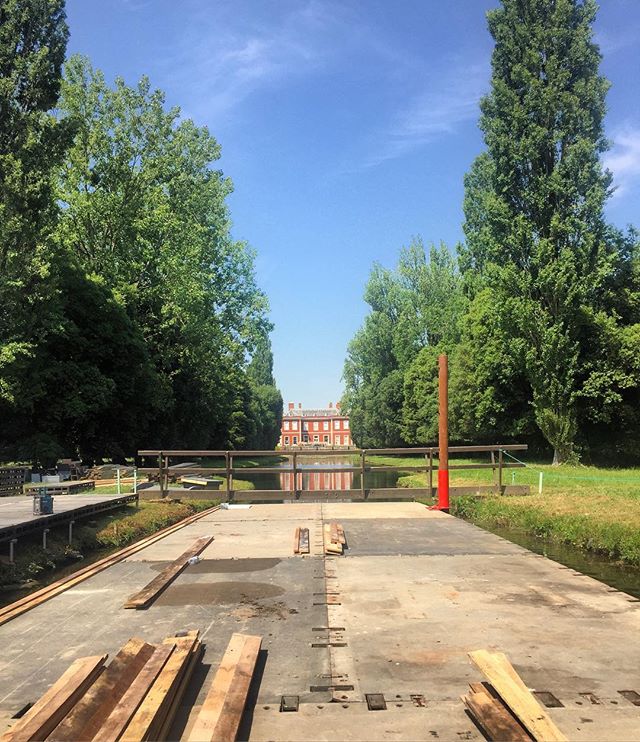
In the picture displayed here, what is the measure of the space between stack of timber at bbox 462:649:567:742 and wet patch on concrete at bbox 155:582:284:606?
315 centimetres

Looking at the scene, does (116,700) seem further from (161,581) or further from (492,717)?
(161,581)

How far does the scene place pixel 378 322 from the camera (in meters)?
61.4

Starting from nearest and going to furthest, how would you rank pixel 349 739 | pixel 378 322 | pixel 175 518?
pixel 349 739, pixel 175 518, pixel 378 322

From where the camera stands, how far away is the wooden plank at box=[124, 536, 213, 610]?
633cm

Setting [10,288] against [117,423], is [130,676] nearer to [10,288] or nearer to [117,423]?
[10,288]

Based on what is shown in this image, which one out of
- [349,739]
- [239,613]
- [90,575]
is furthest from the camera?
[90,575]

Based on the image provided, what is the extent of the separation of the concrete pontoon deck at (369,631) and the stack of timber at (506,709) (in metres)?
0.13

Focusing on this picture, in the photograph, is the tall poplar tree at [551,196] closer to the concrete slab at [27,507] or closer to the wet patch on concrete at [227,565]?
the concrete slab at [27,507]

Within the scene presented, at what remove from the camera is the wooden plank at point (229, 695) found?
3.37 metres

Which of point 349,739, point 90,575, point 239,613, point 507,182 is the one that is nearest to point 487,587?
point 239,613

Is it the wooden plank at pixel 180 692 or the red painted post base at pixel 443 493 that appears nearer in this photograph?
the wooden plank at pixel 180 692

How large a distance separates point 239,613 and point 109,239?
95.5 ft

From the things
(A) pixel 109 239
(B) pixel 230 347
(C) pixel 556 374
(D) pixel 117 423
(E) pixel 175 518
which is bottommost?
(E) pixel 175 518

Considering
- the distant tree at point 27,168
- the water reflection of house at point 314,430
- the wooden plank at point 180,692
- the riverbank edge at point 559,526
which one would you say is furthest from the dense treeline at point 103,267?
the water reflection of house at point 314,430
